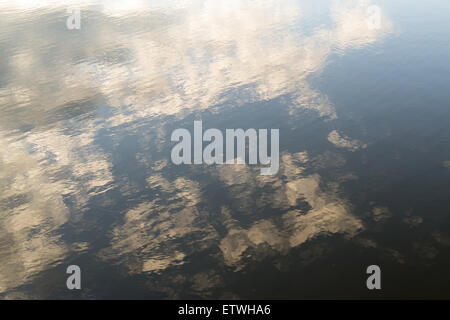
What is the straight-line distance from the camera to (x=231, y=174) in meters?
14.5

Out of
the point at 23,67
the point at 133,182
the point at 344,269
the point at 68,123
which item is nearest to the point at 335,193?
the point at 344,269

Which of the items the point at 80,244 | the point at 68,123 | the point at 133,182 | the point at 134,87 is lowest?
the point at 80,244

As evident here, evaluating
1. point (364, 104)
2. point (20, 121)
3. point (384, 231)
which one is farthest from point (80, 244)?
point (364, 104)

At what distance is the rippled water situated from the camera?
33.3ft

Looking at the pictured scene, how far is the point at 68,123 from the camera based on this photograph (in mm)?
19625

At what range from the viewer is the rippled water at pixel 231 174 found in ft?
33.3

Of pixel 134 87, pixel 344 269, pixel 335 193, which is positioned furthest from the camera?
pixel 134 87

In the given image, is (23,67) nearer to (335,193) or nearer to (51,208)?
(51,208)

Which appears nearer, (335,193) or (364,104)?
(335,193)

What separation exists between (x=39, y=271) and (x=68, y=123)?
435 inches

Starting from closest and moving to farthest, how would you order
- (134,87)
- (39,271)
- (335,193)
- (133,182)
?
(39,271), (335,193), (133,182), (134,87)

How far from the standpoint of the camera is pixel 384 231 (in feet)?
36.1

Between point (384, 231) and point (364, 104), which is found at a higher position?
point (364, 104)

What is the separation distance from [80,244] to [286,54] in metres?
22.0
